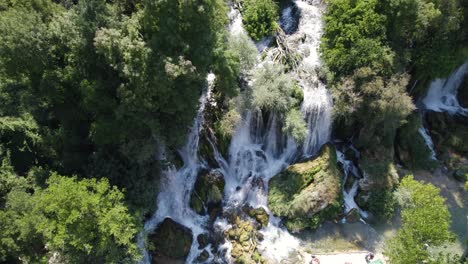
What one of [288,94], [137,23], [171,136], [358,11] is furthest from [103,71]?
[358,11]

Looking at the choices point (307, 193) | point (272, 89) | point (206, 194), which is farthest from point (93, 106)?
point (307, 193)

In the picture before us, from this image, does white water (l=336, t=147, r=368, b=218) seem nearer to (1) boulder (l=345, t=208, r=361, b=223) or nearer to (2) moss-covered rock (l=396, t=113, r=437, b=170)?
(1) boulder (l=345, t=208, r=361, b=223)

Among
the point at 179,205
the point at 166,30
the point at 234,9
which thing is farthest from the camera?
the point at 234,9

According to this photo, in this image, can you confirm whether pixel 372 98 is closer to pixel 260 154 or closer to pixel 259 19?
pixel 260 154

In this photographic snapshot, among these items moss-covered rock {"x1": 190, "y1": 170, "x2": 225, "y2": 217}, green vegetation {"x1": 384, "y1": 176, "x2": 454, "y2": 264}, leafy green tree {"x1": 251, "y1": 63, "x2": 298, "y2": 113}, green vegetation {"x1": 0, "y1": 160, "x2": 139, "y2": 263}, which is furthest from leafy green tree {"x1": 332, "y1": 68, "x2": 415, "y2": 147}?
green vegetation {"x1": 0, "y1": 160, "x2": 139, "y2": 263}

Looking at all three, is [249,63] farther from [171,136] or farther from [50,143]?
[50,143]

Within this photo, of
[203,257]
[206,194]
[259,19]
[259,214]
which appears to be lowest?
[203,257]
